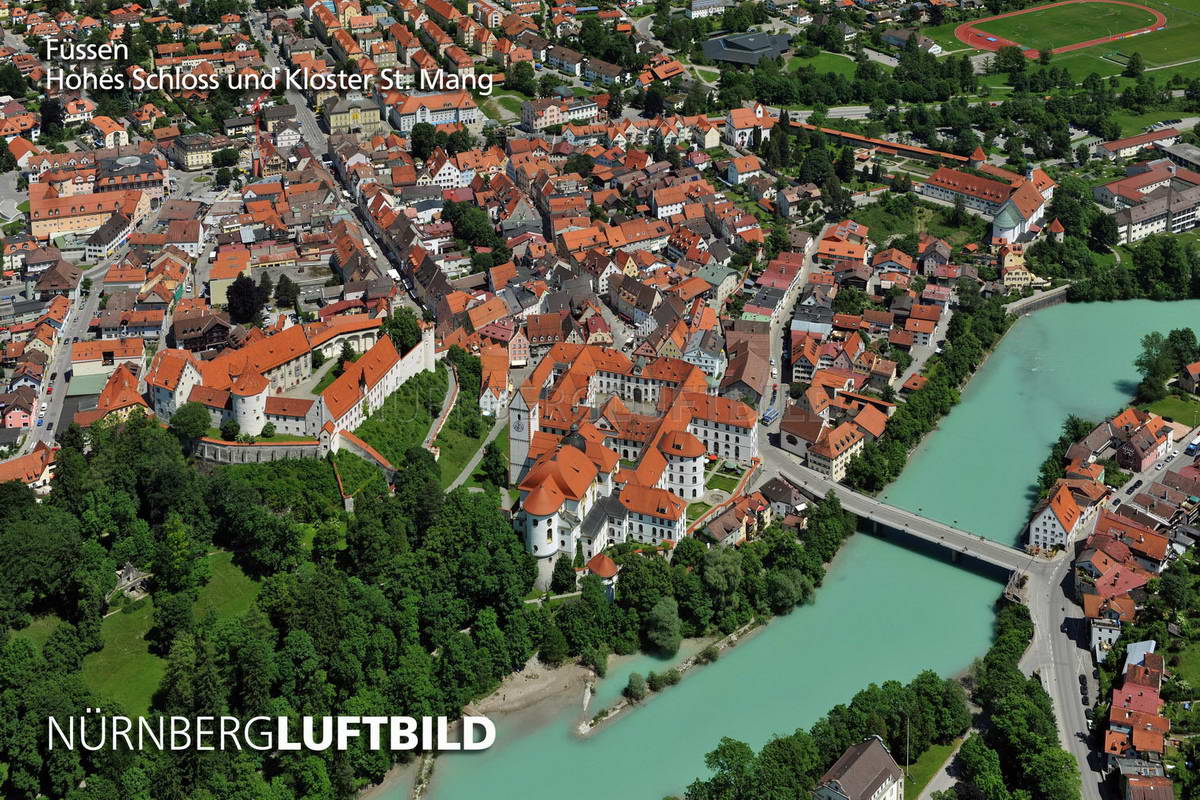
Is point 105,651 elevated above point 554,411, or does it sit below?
below

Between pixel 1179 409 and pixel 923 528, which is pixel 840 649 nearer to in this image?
pixel 923 528

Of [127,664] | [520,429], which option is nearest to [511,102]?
[520,429]

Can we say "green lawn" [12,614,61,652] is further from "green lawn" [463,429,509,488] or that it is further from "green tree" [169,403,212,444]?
"green lawn" [463,429,509,488]

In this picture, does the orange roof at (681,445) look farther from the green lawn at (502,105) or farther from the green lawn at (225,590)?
the green lawn at (502,105)

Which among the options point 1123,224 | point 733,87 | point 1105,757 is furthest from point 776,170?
point 1105,757

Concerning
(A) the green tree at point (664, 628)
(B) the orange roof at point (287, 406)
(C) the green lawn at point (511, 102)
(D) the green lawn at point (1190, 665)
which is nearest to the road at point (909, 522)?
(D) the green lawn at point (1190, 665)

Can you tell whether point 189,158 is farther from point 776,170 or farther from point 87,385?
point 776,170
